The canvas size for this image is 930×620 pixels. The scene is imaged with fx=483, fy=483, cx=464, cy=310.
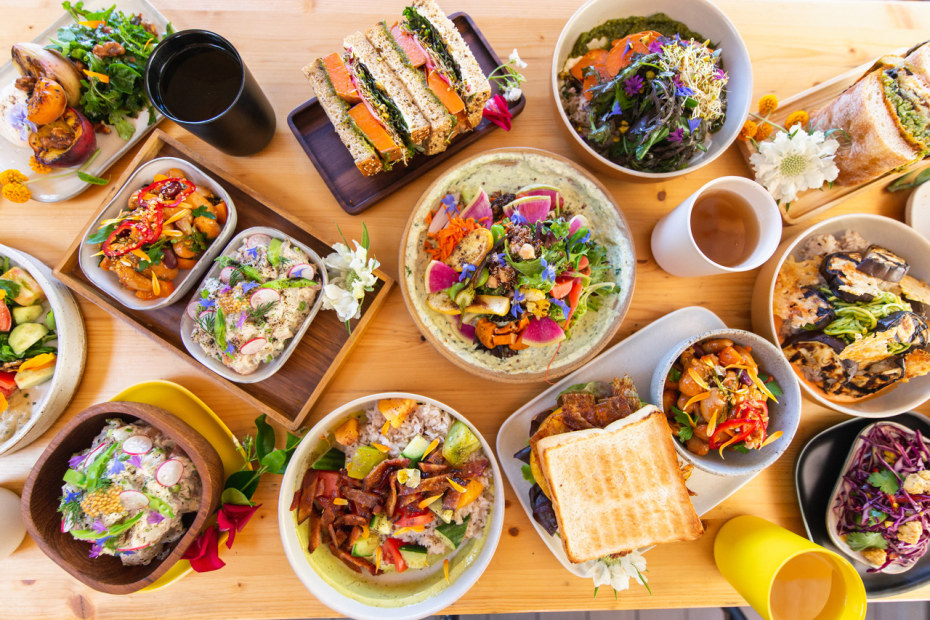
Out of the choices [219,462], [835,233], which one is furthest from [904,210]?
[219,462]

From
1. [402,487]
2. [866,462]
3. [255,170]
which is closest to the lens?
[402,487]

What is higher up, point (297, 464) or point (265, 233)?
point (265, 233)

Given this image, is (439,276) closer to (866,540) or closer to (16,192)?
(16,192)

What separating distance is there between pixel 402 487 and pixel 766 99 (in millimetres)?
1885

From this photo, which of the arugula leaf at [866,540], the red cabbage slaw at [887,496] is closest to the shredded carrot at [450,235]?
the red cabbage slaw at [887,496]

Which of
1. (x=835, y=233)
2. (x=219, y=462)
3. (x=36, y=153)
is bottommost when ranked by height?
(x=835, y=233)

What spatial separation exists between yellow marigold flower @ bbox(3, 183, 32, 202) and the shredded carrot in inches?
56.1

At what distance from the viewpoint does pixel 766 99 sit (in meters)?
1.75

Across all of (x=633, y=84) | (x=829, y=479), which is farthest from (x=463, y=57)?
(x=829, y=479)

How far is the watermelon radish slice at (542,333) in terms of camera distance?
1606 millimetres

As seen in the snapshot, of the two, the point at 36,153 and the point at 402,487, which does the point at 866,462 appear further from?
the point at 36,153

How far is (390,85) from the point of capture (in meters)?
1.69

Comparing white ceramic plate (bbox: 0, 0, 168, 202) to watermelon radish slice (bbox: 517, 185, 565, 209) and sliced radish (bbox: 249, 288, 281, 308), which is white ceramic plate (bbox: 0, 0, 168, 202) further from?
watermelon radish slice (bbox: 517, 185, 565, 209)

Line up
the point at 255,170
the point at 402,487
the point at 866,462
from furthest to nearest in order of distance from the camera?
1. the point at 255,170
2. the point at 866,462
3. the point at 402,487
